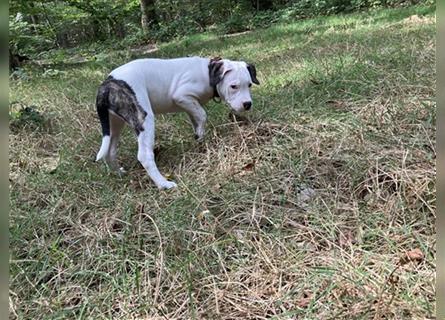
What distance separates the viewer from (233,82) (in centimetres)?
453

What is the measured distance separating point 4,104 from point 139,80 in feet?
10.8

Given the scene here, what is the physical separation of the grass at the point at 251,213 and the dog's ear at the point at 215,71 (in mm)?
409

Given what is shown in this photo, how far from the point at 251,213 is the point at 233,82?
5.84 feet

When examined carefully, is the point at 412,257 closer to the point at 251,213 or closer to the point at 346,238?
the point at 346,238

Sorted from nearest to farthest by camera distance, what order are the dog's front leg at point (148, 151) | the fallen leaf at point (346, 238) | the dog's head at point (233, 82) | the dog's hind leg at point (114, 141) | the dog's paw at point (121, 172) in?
the fallen leaf at point (346, 238) < the dog's front leg at point (148, 151) < the dog's paw at point (121, 172) < the dog's hind leg at point (114, 141) < the dog's head at point (233, 82)

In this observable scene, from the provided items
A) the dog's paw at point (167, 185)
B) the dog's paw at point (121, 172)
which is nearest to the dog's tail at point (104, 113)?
the dog's paw at point (121, 172)

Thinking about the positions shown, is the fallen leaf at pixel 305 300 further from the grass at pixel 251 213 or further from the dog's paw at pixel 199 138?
the dog's paw at pixel 199 138

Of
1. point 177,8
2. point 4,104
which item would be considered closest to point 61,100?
point 4,104

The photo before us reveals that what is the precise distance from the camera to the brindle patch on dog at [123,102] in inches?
159

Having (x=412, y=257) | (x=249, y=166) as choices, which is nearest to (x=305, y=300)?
(x=412, y=257)

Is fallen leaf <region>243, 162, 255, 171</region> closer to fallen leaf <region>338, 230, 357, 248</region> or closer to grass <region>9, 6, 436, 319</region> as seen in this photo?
grass <region>9, 6, 436, 319</region>

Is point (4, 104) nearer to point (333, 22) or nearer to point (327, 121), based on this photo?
point (327, 121)

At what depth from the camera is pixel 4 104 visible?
3.16 feet

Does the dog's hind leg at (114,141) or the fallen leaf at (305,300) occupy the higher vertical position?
the fallen leaf at (305,300)
